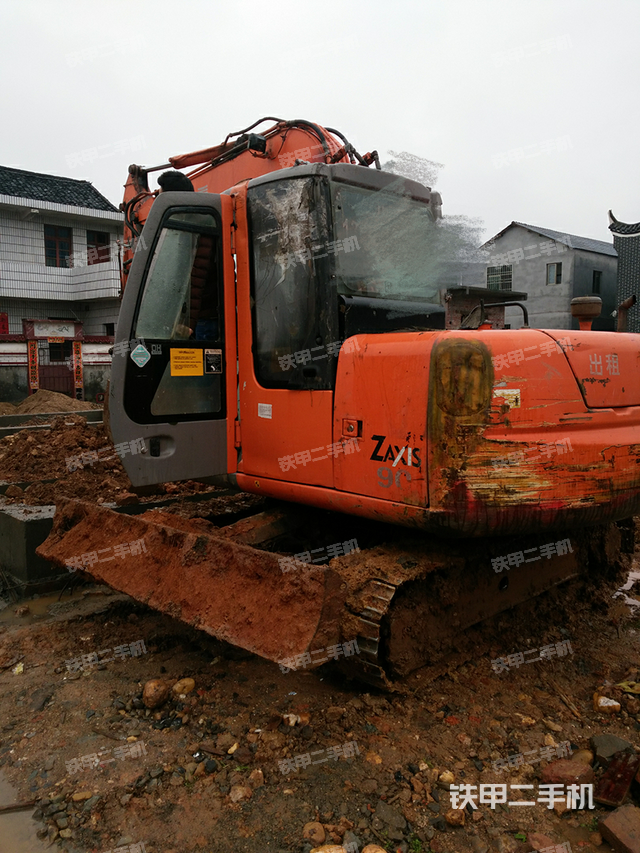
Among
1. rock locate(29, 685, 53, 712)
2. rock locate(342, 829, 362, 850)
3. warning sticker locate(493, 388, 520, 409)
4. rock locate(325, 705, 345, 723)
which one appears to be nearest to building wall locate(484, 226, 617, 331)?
warning sticker locate(493, 388, 520, 409)

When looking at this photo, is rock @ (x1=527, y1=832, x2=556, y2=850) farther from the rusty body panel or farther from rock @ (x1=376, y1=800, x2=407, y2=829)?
the rusty body panel

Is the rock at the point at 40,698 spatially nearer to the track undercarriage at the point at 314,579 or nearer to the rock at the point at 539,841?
the track undercarriage at the point at 314,579

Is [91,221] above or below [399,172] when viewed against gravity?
above

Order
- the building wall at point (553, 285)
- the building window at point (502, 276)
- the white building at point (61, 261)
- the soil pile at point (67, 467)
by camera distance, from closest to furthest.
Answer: the soil pile at point (67, 467), the white building at point (61, 261), the building wall at point (553, 285), the building window at point (502, 276)

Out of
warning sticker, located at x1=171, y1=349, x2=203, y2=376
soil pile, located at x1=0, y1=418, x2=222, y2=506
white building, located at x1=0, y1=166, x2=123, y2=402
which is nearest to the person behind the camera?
warning sticker, located at x1=171, y1=349, x2=203, y2=376

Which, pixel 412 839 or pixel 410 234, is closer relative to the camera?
pixel 412 839

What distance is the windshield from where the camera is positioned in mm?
3424

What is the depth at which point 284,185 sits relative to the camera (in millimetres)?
3521

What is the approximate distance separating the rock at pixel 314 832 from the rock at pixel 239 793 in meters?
0.31

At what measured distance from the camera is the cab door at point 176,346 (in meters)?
3.68

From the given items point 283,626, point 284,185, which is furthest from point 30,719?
point 284,185

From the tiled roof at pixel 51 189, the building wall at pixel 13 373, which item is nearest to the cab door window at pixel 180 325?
the building wall at pixel 13 373

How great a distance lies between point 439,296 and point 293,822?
9.69 feet

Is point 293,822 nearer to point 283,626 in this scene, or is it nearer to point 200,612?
point 283,626
